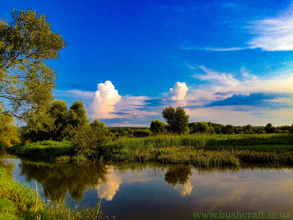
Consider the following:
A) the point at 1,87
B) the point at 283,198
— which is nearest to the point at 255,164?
the point at 283,198

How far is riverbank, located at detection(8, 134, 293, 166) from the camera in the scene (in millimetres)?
14250

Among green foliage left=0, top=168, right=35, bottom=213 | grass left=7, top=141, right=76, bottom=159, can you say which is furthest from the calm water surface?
grass left=7, top=141, right=76, bottom=159

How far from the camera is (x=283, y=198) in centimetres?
719

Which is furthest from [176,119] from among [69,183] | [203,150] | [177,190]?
[177,190]

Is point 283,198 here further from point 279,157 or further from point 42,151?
point 42,151

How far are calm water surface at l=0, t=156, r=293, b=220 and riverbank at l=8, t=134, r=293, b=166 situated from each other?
66.3 inches

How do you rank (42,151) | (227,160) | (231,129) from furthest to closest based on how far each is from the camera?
(231,129), (42,151), (227,160)

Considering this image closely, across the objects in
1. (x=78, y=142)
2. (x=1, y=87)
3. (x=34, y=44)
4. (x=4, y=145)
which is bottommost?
(x=4, y=145)

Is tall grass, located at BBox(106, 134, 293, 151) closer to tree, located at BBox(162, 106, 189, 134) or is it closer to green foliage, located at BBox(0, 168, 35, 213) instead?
green foliage, located at BBox(0, 168, 35, 213)

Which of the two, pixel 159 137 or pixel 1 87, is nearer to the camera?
pixel 1 87

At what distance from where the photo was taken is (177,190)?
28.3ft

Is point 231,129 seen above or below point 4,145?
above

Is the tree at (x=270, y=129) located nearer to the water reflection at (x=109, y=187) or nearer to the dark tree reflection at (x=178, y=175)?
the dark tree reflection at (x=178, y=175)

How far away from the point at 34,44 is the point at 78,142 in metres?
9.75
